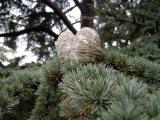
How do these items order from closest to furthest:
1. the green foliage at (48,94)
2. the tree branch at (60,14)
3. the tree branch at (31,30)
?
the green foliage at (48,94) < the tree branch at (31,30) < the tree branch at (60,14)

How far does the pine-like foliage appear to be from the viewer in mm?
575

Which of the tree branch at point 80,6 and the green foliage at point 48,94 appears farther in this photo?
the tree branch at point 80,6

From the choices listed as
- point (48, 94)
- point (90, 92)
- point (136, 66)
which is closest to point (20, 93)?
point (48, 94)

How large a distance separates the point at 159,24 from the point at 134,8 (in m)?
0.45

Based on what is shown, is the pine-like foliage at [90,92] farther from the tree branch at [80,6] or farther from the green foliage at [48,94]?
the tree branch at [80,6]

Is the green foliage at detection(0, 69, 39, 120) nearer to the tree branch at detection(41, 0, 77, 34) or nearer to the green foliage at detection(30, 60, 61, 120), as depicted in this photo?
the green foliage at detection(30, 60, 61, 120)

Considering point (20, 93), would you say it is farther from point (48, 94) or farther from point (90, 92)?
point (90, 92)

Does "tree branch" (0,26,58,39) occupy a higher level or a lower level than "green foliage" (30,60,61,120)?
higher

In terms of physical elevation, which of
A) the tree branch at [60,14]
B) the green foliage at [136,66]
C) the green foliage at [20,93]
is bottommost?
the green foliage at [20,93]

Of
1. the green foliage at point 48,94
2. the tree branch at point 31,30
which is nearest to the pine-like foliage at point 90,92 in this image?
the green foliage at point 48,94

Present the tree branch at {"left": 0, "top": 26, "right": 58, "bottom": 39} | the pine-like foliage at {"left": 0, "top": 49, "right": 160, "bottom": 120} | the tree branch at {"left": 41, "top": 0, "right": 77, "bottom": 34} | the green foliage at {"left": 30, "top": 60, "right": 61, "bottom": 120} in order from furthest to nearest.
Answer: the tree branch at {"left": 41, "top": 0, "right": 77, "bottom": 34} → the tree branch at {"left": 0, "top": 26, "right": 58, "bottom": 39} → the green foliage at {"left": 30, "top": 60, "right": 61, "bottom": 120} → the pine-like foliage at {"left": 0, "top": 49, "right": 160, "bottom": 120}

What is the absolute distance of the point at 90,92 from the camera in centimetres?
66

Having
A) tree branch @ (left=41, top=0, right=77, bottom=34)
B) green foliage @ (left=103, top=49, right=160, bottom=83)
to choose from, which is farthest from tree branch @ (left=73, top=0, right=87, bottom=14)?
green foliage @ (left=103, top=49, right=160, bottom=83)

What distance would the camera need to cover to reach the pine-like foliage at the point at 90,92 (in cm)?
58
